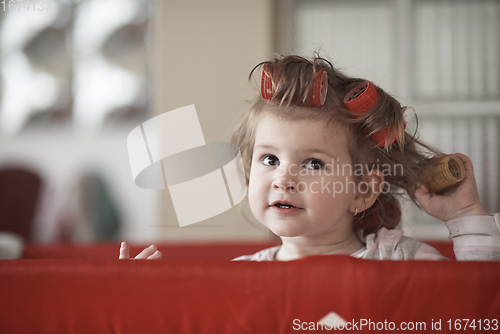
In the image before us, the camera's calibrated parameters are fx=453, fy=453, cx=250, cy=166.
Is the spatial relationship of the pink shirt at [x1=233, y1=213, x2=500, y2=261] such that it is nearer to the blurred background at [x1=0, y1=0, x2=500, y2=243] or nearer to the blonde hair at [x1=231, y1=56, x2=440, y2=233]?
the blonde hair at [x1=231, y1=56, x2=440, y2=233]

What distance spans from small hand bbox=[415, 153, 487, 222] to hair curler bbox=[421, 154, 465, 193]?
0.02 metres

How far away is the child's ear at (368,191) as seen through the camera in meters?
0.83

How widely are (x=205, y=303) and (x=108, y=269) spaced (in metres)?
0.13

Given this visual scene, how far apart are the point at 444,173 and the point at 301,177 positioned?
0.25m

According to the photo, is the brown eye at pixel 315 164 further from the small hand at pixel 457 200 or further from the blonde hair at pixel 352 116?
the small hand at pixel 457 200

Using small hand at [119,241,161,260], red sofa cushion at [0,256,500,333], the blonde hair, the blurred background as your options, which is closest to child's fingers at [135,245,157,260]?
small hand at [119,241,161,260]

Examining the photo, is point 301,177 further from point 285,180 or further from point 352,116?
point 352,116

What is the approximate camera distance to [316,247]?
846mm

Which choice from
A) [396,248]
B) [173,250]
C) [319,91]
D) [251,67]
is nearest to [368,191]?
[396,248]

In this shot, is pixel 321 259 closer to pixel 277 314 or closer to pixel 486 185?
pixel 277 314

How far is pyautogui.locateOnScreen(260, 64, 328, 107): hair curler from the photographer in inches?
29.4

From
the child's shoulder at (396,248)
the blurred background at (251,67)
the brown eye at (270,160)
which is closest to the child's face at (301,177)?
the brown eye at (270,160)

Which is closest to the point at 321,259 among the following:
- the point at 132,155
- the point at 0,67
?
the point at 132,155

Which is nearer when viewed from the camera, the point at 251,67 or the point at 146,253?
the point at 146,253
